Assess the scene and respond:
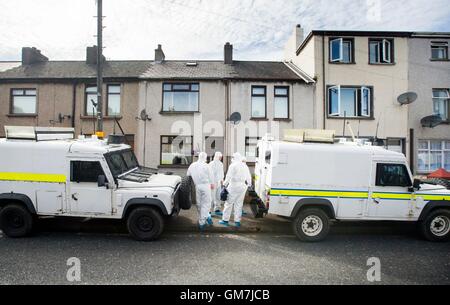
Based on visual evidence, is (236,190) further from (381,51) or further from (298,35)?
(298,35)

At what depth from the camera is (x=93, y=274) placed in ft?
13.9

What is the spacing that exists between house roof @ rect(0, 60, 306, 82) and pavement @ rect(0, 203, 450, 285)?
8.88 m

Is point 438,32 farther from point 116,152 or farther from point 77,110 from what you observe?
point 77,110

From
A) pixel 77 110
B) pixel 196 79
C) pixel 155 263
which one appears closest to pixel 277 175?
pixel 155 263

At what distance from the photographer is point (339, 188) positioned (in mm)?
5855

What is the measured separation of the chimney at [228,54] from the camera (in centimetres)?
1548

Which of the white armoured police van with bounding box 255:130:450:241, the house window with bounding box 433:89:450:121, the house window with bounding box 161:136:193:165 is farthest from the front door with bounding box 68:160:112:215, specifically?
the house window with bounding box 433:89:450:121

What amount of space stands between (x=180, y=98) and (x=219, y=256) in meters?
10.0

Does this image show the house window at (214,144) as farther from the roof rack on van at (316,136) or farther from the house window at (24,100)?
the house window at (24,100)

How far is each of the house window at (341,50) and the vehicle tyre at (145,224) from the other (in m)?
12.6

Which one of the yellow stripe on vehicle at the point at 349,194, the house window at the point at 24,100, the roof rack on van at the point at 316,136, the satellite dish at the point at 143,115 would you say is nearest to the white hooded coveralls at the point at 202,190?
the yellow stripe on vehicle at the point at 349,194

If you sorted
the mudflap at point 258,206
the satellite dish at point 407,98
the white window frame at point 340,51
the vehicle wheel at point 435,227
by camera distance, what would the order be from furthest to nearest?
1. the white window frame at point 340,51
2. the satellite dish at point 407,98
3. the mudflap at point 258,206
4. the vehicle wheel at point 435,227

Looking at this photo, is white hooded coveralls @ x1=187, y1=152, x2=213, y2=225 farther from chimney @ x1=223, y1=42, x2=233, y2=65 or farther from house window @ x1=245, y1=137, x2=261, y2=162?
chimney @ x1=223, y1=42, x2=233, y2=65

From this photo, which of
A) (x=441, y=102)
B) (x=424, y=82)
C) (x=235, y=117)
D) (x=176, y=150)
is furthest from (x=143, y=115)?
(x=441, y=102)
